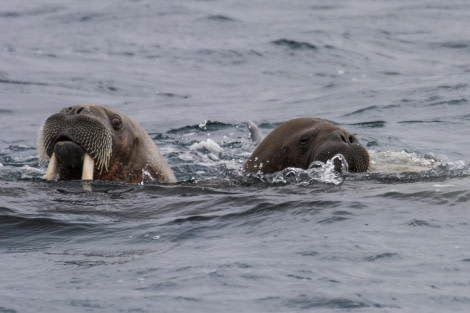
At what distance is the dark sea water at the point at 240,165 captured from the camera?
545 cm

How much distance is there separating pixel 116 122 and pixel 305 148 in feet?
5.16

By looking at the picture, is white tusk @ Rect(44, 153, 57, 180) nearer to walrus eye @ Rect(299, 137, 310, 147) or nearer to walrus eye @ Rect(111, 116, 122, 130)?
walrus eye @ Rect(111, 116, 122, 130)

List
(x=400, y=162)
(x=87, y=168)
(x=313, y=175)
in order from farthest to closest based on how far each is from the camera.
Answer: (x=400, y=162)
(x=87, y=168)
(x=313, y=175)

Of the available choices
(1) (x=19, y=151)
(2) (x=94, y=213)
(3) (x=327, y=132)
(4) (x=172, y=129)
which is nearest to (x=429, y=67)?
(4) (x=172, y=129)

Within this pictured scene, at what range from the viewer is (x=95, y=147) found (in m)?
7.97

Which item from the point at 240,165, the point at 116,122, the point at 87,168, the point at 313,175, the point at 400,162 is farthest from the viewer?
the point at 240,165

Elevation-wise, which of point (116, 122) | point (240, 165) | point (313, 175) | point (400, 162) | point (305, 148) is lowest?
point (240, 165)

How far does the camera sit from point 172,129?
13.0 meters

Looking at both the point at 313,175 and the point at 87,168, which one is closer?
the point at 313,175

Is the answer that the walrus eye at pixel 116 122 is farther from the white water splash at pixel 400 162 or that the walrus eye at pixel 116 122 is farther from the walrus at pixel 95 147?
the white water splash at pixel 400 162

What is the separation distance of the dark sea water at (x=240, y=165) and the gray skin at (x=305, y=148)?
0.70 ft

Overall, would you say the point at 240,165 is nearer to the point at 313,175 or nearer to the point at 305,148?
the point at 305,148

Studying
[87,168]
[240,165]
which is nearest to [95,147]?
[87,168]

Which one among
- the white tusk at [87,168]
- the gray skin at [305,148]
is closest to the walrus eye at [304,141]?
the gray skin at [305,148]
